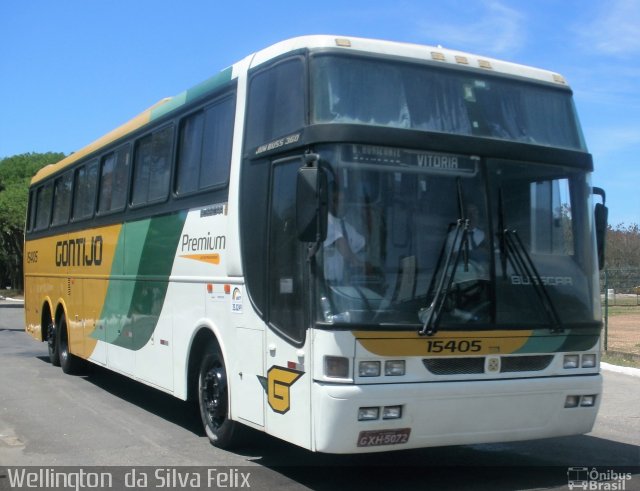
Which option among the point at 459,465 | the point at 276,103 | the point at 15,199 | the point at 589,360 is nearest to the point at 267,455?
the point at 459,465

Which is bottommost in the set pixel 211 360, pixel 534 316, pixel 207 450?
pixel 207 450

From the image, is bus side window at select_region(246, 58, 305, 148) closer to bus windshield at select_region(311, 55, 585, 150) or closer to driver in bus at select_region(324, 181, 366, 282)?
bus windshield at select_region(311, 55, 585, 150)

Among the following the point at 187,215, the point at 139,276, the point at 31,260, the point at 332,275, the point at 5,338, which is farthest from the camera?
the point at 5,338

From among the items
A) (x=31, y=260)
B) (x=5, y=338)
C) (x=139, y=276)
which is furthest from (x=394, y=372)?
(x=5, y=338)

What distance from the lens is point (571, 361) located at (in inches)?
265

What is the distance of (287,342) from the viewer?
20.8 ft

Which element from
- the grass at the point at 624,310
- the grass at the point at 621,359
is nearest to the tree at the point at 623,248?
the grass at the point at 624,310

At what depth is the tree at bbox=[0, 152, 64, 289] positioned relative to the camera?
48.6 meters

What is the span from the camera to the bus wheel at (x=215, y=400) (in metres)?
7.70

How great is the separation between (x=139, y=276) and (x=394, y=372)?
4.82m

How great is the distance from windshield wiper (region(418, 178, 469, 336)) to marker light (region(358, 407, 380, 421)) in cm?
68

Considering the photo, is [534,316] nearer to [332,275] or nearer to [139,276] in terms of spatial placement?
[332,275]

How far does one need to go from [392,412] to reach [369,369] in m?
0.37

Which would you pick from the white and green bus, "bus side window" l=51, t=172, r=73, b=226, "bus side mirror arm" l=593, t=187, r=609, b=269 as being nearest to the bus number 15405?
the white and green bus
